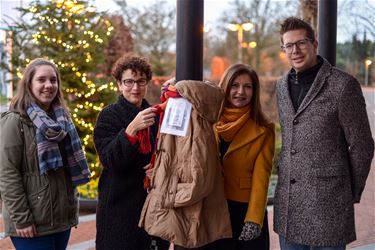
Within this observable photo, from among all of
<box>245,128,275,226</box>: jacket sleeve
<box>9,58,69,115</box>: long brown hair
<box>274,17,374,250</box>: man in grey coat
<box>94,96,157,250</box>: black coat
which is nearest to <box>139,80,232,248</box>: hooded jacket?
<box>245,128,275,226</box>: jacket sleeve

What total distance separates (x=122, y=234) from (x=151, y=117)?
828mm

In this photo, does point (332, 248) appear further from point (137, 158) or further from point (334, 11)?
point (334, 11)

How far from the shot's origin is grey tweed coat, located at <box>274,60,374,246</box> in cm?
271

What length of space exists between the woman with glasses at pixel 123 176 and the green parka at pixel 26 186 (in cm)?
27

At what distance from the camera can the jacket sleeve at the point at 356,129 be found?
8.78 ft

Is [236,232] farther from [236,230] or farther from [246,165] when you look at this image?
[246,165]

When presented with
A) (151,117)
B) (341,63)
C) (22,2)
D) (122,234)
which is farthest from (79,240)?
(341,63)

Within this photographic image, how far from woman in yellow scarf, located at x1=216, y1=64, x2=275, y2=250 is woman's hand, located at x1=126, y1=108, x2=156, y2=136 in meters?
0.45

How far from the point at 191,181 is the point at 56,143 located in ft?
3.37

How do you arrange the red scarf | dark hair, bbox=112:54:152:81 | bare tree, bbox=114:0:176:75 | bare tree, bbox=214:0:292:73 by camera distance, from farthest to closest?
bare tree, bbox=214:0:292:73 → bare tree, bbox=114:0:176:75 → dark hair, bbox=112:54:152:81 → the red scarf

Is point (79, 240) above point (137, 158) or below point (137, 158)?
below

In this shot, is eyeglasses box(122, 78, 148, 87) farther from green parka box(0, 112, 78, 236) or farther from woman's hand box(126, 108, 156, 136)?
green parka box(0, 112, 78, 236)

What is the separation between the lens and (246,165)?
2.83 metres

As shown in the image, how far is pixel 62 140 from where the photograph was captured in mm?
3096
